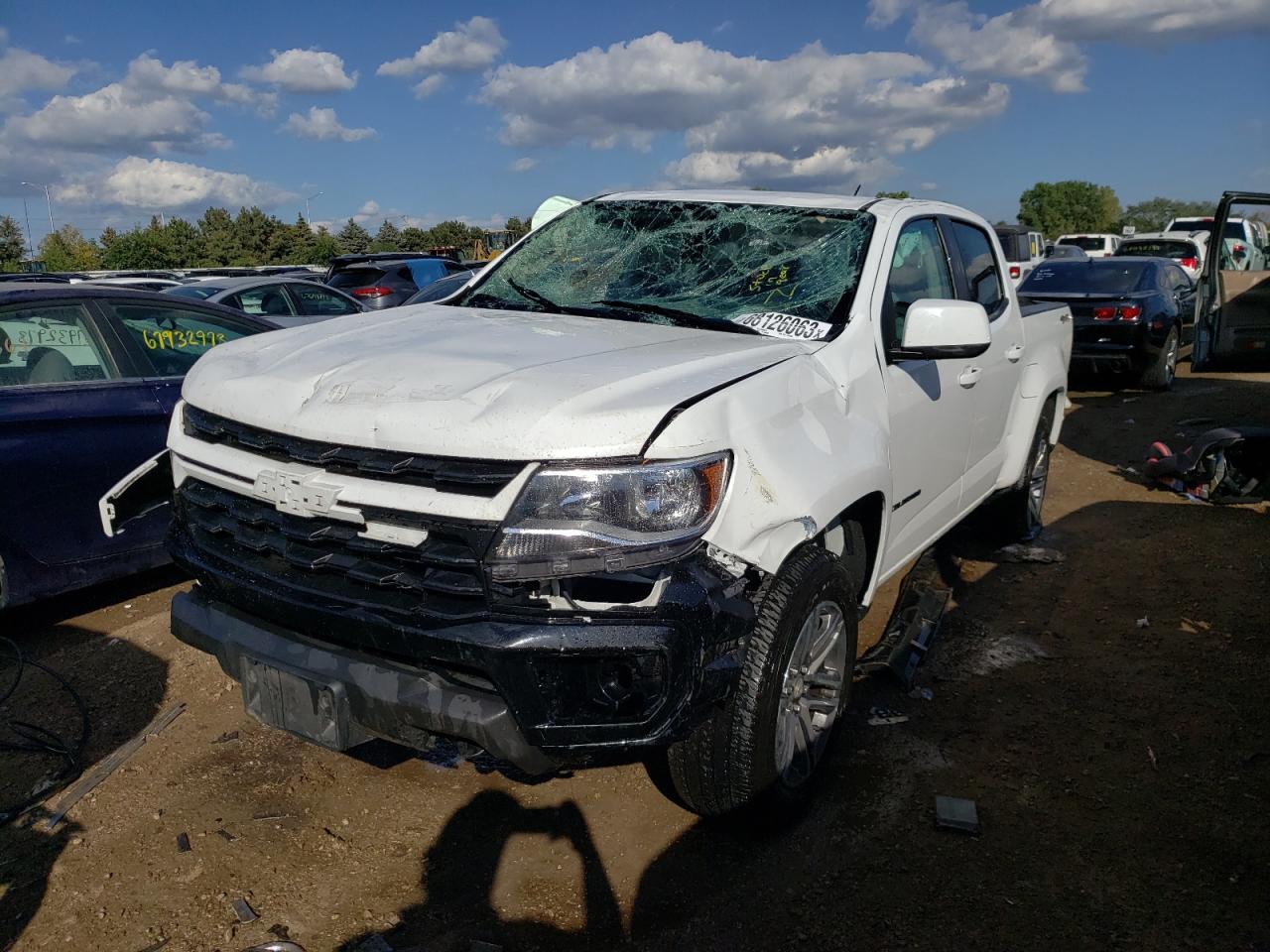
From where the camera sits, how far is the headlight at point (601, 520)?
2170 mm

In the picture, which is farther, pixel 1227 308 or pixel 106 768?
pixel 1227 308

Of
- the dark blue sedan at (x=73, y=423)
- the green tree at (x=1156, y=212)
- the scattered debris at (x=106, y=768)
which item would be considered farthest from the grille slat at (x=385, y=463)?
the green tree at (x=1156, y=212)

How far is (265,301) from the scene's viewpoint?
10.1 m

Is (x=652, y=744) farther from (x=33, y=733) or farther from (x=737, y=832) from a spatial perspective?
(x=33, y=733)

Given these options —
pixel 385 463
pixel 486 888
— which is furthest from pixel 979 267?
pixel 486 888

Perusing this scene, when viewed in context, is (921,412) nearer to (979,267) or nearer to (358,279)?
(979,267)

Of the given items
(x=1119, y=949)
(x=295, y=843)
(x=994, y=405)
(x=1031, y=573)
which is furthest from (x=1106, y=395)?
(x=295, y=843)

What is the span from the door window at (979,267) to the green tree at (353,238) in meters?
64.1

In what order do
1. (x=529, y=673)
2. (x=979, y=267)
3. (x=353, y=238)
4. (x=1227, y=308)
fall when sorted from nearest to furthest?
(x=529, y=673) → (x=979, y=267) → (x=1227, y=308) → (x=353, y=238)

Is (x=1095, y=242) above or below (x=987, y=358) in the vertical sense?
above

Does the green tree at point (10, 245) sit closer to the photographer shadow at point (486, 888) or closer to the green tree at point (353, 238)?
the green tree at point (353, 238)

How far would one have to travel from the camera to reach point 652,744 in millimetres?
2236

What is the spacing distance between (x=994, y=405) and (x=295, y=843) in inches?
138

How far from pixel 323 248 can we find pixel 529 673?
197ft
